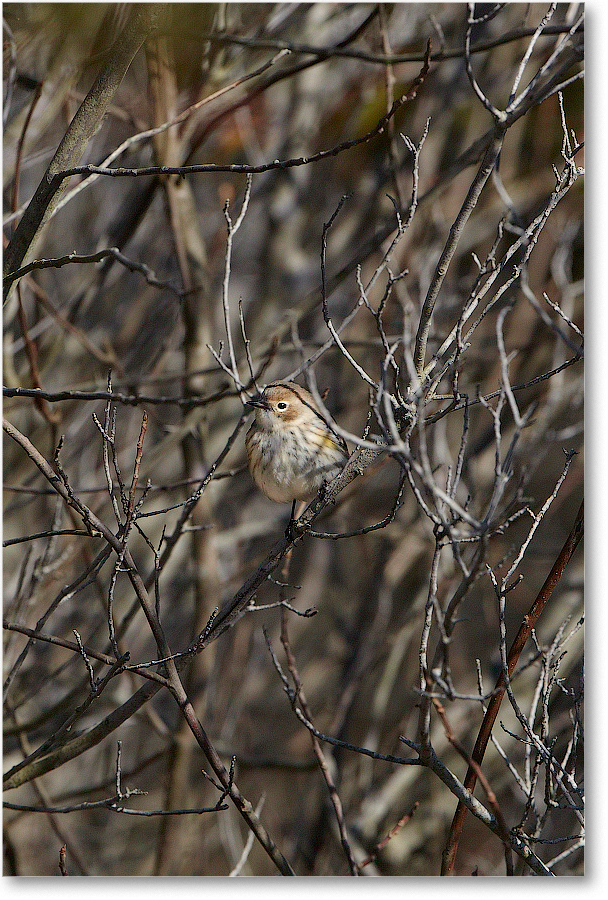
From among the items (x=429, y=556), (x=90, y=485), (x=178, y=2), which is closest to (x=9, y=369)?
(x=90, y=485)

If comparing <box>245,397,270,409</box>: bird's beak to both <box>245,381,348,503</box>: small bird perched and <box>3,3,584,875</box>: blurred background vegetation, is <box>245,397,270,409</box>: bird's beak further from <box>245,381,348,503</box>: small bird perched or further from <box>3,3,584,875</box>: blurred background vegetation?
<box>3,3,584,875</box>: blurred background vegetation

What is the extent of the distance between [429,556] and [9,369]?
212 cm

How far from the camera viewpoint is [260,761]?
325 centimetres

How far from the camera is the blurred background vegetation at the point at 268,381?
2.98 m

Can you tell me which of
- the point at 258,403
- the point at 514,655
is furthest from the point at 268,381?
the point at 514,655

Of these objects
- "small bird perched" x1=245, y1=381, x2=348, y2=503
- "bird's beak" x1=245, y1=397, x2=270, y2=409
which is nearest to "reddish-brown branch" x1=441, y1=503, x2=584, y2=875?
"small bird perched" x1=245, y1=381, x2=348, y2=503

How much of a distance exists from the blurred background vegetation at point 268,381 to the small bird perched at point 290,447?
0.91 feet

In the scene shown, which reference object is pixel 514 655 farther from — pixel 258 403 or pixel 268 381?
pixel 268 381

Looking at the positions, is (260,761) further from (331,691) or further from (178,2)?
(178,2)

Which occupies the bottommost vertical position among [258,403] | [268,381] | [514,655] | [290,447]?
[514,655]

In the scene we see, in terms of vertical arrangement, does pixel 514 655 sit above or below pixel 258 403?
below

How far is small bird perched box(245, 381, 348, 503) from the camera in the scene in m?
2.35

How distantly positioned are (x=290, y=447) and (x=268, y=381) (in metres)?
1.44

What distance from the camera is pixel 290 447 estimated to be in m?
2.42
